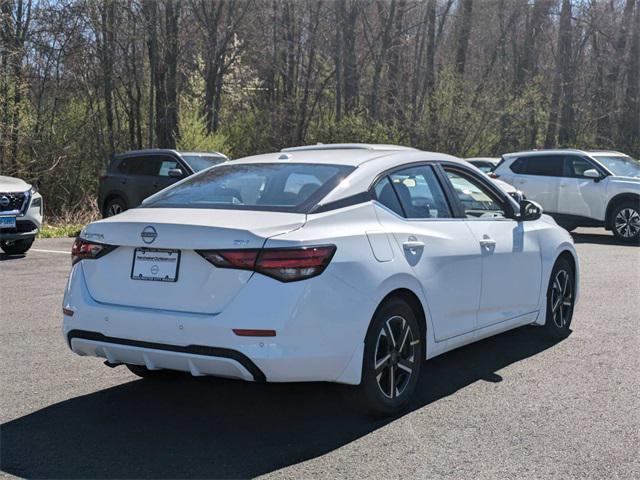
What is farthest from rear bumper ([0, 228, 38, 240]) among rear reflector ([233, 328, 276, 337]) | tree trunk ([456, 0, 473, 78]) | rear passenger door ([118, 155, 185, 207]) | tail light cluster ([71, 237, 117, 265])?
tree trunk ([456, 0, 473, 78])

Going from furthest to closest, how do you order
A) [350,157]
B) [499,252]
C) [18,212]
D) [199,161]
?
[199,161] < [18,212] < [499,252] < [350,157]

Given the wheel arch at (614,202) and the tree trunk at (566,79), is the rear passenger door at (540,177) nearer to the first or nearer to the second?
the wheel arch at (614,202)

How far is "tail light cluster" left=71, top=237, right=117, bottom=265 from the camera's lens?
495 cm

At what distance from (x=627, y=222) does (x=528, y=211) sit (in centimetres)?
1032

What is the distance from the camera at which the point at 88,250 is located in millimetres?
5051

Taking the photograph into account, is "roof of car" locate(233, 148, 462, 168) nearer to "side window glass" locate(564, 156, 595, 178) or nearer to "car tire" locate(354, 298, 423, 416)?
"car tire" locate(354, 298, 423, 416)

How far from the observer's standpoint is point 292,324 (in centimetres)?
442

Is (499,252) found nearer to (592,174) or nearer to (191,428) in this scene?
(191,428)

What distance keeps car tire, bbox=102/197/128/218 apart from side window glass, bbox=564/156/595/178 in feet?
31.2

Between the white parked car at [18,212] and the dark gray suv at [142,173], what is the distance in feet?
14.9

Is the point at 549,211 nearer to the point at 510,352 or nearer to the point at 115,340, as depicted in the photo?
the point at 510,352

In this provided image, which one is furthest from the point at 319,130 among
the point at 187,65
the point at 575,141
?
the point at 575,141

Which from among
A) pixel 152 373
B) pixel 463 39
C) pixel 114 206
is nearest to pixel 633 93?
pixel 463 39

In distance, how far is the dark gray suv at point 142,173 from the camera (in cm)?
1766
